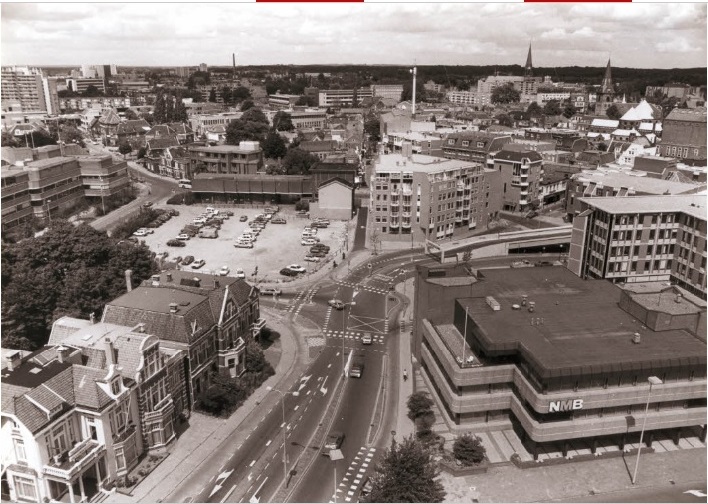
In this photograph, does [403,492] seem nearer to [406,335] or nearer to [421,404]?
[421,404]

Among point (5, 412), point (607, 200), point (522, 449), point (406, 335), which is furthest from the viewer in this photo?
point (607, 200)

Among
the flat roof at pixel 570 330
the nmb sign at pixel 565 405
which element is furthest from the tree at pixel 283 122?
the nmb sign at pixel 565 405

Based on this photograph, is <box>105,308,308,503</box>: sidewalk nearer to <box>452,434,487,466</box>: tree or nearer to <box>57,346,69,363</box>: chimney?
<box>57,346,69,363</box>: chimney

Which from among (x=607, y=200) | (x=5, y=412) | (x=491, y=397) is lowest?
(x=491, y=397)

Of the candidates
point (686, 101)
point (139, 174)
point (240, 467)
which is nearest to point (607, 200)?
point (240, 467)

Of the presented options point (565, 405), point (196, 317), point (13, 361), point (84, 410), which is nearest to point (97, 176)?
point (196, 317)

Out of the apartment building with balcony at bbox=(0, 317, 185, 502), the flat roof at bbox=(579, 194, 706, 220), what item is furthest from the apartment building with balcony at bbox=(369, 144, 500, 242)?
the apartment building with balcony at bbox=(0, 317, 185, 502)

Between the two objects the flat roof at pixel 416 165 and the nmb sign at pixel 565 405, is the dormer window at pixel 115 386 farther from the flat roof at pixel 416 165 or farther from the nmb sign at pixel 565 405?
the flat roof at pixel 416 165
